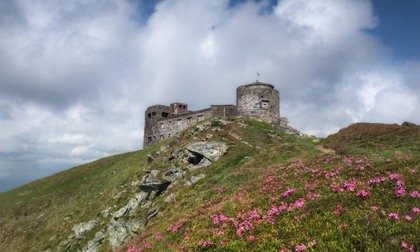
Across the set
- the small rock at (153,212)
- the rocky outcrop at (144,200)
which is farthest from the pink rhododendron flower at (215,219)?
the small rock at (153,212)

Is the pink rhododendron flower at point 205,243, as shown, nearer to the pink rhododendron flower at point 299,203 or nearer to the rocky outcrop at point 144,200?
the pink rhododendron flower at point 299,203

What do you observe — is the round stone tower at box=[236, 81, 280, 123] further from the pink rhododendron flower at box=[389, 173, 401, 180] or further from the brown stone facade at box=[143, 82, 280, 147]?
the pink rhododendron flower at box=[389, 173, 401, 180]

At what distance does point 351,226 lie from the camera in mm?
11883

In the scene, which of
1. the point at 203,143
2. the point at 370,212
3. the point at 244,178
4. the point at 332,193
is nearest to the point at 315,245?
the point at 370,212

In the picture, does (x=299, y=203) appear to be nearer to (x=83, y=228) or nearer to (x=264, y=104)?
(x=83, y=228)

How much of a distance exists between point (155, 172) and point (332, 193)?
25.6 meters

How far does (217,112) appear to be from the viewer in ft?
245

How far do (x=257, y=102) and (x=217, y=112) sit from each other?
12.9 m

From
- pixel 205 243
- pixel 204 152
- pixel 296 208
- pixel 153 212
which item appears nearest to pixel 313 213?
pixel 296 208

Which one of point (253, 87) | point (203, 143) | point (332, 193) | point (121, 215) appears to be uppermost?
point (253, 87)

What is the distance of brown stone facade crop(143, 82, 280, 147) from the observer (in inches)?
2530

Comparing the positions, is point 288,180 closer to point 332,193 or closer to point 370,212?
point 332,193

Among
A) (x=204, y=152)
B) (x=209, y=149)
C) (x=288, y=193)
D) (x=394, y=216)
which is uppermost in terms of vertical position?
(x=209, y=149)

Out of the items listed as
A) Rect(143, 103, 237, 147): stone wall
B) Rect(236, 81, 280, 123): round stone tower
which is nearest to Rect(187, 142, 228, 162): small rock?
Rect(236, 81, 280, 123): round stone tower
